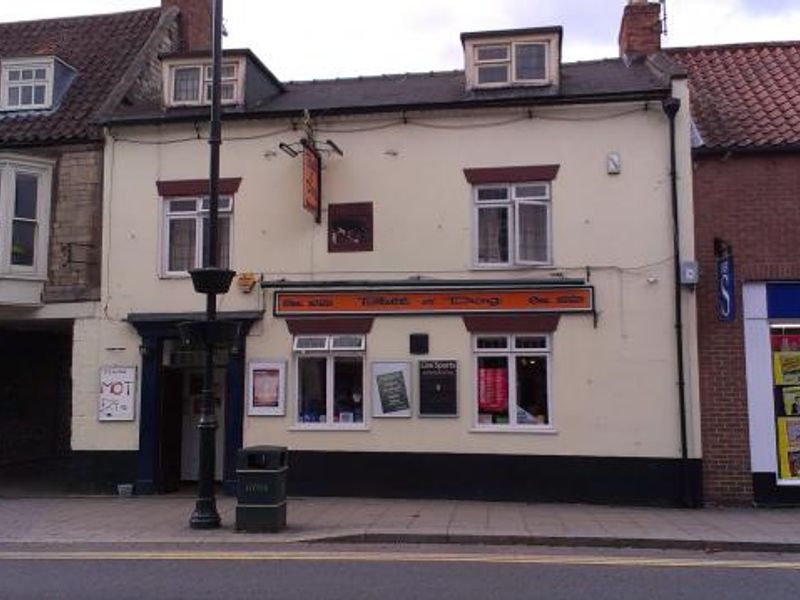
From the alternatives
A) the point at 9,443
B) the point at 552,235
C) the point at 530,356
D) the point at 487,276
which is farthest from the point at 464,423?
the point at 9,443

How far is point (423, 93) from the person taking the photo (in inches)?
606

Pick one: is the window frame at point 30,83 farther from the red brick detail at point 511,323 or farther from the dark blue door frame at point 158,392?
the red brick detail at point 511,323

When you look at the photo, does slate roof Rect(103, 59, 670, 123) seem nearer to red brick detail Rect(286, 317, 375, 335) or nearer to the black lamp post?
red brick detail Rect(286, 317, 375, 335)

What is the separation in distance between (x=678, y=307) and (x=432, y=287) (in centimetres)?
380

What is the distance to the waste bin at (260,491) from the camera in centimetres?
1052

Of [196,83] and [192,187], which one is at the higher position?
[196,83]

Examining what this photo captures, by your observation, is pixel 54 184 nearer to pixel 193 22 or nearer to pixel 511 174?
pixel 193 22

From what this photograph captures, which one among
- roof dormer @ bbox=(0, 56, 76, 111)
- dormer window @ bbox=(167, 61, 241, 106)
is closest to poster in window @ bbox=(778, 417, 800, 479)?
dormer window @ bbox=(167, 61, 241, 106)

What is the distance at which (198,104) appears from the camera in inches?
601

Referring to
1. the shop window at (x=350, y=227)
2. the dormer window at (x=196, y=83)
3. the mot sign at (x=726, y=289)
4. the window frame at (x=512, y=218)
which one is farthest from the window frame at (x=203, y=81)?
the mot sign at (x=726, y=289)

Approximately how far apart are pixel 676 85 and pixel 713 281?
10.2ft

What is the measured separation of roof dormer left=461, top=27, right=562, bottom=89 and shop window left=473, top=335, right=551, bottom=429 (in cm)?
444

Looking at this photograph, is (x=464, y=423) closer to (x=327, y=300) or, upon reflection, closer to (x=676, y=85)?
(x=327, y=300)

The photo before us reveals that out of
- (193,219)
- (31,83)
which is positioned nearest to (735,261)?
(193,219)
